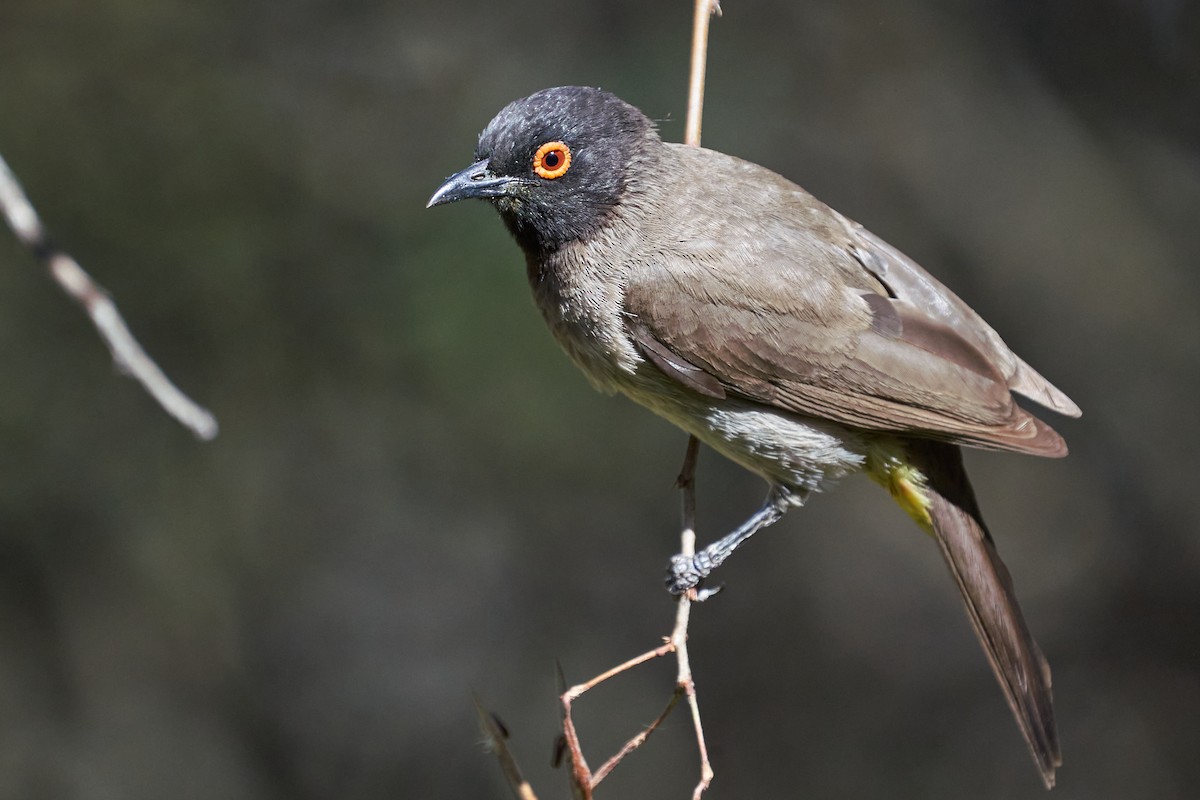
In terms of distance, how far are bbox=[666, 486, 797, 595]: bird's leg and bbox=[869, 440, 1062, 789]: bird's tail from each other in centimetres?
29

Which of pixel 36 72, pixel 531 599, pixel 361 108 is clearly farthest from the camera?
pixel 531 599

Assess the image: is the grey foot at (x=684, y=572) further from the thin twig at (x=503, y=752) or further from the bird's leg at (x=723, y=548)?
the thin twig at (x=503, y=752)

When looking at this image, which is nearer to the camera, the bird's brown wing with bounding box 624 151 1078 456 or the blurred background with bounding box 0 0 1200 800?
the bird's brown wing with bounding box 624 151 1078 456

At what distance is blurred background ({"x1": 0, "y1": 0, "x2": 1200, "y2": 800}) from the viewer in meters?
5.86

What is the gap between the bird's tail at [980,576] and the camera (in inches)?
133

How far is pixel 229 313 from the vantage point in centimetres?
596

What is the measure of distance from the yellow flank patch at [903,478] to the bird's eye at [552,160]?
118cm

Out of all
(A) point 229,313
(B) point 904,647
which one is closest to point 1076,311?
(B) point 904,647

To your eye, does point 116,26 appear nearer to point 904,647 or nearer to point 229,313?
point 229,313

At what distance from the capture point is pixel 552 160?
3430 mm

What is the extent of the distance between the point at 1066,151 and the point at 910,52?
36.6 inches

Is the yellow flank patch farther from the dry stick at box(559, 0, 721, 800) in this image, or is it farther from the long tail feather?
the dry stick at box(559, 0, 721, 800)

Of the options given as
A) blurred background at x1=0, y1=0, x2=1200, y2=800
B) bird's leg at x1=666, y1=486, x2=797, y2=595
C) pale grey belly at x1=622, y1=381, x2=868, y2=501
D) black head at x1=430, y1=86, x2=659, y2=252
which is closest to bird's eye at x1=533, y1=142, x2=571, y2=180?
black head at x1=430, y1=86, x2=659, y2=252

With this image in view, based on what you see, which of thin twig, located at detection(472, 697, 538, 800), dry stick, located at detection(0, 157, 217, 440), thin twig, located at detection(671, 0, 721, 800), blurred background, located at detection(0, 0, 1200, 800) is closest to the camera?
dry stick, located at detection(0, 157, 217, 440)
